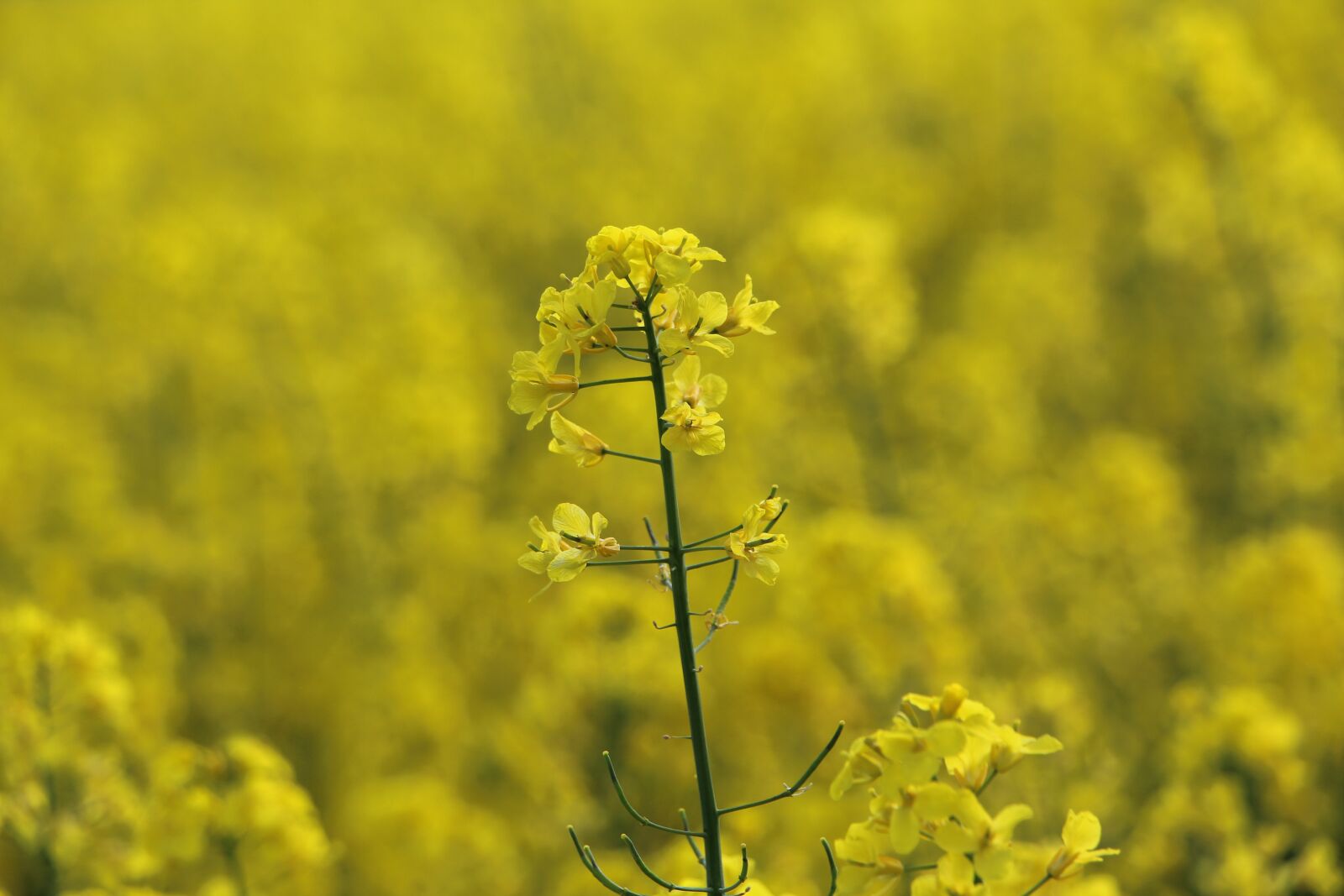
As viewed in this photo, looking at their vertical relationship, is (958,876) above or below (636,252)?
below

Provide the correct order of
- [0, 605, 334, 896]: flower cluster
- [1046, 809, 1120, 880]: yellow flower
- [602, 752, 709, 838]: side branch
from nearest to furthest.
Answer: [602, 752, 709, 838]: side branch < [1046, 809, 1120, 880]: yellow flower < [0, 605, 334, 896]: flower cluster

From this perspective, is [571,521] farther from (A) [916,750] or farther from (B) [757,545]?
(A) [916,750]

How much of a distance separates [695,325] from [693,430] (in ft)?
0.44

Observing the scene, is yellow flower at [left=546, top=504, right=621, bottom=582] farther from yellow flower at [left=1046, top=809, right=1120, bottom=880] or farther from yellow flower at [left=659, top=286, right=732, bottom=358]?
yellow flower at [left=1046, top=809, right=1120, bottom=880]

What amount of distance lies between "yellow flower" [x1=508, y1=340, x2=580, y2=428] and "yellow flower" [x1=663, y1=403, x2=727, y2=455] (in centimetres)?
16

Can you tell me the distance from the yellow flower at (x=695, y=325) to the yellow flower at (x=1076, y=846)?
30.1 inches

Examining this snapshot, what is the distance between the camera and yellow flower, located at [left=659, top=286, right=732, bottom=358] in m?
1.59

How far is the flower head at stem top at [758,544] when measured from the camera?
1.63m

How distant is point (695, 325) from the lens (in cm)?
162

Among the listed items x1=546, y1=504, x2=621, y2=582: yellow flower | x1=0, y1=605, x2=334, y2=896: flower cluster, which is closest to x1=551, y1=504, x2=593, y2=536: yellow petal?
x1=546, y1=504, x2=621, y2=582: yellow flower

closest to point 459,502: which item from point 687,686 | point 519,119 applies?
point 687,686

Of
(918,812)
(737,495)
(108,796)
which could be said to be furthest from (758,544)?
(737,495)

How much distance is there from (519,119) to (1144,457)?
757cm

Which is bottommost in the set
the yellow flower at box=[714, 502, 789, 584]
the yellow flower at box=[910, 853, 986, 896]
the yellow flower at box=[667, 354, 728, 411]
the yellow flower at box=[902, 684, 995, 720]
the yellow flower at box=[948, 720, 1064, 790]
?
the yellow flower at box=[910, 853, 986, 896]
